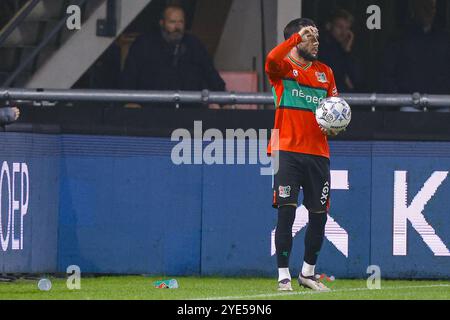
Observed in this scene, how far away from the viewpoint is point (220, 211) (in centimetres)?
1304

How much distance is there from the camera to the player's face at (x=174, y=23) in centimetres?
1395

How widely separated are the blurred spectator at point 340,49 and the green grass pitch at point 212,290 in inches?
105

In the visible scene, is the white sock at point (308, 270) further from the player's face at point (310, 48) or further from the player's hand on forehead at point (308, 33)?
the player's hand on forehead at point (308, 33)

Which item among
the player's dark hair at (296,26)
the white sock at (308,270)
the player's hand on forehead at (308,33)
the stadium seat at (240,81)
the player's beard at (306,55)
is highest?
the player's dark hair at (296,26)

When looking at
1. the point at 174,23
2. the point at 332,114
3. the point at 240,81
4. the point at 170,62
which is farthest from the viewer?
the point at 240,81

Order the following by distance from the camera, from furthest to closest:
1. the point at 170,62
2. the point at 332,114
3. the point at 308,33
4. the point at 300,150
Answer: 1. the point at 170,62
2. the point at 300,150
3. the point at 332,114
4. the point at 308,33

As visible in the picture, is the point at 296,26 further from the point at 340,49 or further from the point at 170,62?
the point at 340,49

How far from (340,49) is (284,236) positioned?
13.5 ft

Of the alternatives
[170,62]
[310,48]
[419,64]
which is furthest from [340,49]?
[310,48]

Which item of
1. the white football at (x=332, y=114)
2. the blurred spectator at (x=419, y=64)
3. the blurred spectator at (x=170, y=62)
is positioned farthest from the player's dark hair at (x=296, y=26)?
the blurred spectator at (x=419, y=64)

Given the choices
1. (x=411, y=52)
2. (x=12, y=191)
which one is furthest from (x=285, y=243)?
(x=411, y=52)

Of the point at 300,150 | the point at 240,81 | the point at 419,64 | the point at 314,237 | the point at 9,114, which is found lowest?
the point at 314,237

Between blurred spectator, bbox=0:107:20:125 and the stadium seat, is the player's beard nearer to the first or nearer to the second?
blurred spectator, bbox=0:107:20:125

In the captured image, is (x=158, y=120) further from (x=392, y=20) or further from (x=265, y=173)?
(x=392, y=20)
